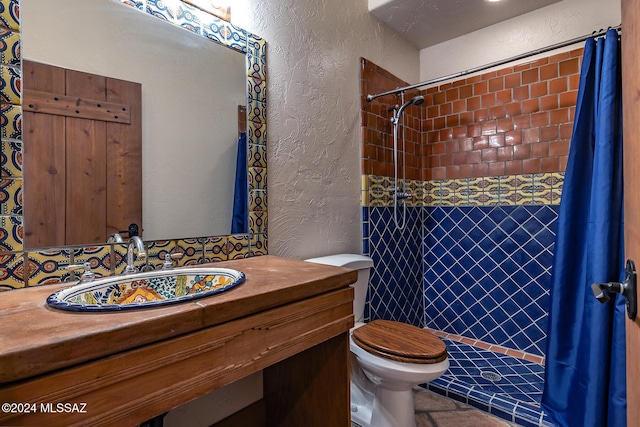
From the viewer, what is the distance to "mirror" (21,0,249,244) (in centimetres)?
109

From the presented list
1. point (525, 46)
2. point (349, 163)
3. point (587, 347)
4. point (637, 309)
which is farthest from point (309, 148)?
point (525, 46)

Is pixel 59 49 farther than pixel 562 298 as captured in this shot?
No

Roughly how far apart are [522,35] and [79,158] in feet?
8.91

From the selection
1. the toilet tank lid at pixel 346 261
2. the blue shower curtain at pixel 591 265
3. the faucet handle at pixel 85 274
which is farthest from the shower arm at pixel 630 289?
the faucet handle at pixel 85 274

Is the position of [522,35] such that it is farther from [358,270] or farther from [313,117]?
[358,270]

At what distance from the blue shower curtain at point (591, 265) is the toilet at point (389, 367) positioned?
24.5 inches

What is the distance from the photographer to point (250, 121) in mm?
1556

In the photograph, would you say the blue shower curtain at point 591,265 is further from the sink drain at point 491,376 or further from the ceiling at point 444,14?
the ceiling at point 444,14

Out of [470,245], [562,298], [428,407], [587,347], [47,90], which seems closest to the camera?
[47,90]

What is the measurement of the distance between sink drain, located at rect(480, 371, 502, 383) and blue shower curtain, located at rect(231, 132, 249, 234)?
1.65 meters

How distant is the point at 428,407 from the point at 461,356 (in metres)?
0.60

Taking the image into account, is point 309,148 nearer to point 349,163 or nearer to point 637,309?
point 349,163

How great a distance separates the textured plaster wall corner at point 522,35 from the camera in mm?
2104

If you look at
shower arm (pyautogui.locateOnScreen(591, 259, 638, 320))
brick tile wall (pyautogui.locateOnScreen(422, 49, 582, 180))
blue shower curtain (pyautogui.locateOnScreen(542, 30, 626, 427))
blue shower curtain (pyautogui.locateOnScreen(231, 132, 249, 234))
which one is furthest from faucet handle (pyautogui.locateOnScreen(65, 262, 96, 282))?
brick tile wall (pyautogui.locateOnScreen(422, 49, 582, 180))
